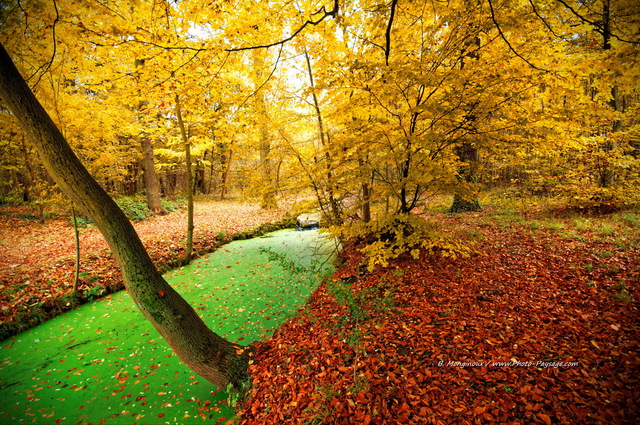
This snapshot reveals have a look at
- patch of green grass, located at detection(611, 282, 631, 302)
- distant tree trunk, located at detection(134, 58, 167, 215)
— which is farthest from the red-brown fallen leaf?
distant tree trunk, located at detection(134, 58, 167, 215)

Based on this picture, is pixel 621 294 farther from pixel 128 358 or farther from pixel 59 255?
pixel 59 255

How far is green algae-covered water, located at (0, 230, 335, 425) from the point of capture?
3.16 m

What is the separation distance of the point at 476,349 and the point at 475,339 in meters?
0.16

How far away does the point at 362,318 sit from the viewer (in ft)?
12.3

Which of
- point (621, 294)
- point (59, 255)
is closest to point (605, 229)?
point (621, 294)

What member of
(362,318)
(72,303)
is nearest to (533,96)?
(362,318)

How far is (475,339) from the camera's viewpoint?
2873 mm

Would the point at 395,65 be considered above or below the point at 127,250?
above

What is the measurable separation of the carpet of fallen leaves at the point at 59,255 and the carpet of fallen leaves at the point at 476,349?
5096mm

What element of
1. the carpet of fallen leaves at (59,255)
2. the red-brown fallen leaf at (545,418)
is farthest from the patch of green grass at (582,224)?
the carpet of fallen leaves at (59,255)

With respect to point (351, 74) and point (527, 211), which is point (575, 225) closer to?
point (527, 211)

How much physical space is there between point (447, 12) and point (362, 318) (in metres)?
4.83

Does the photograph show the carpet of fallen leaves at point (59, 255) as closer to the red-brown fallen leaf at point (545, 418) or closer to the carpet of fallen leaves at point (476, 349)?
the carpet of fallen leaves at point (476, 349)

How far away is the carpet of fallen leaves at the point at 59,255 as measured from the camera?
5230 mm
